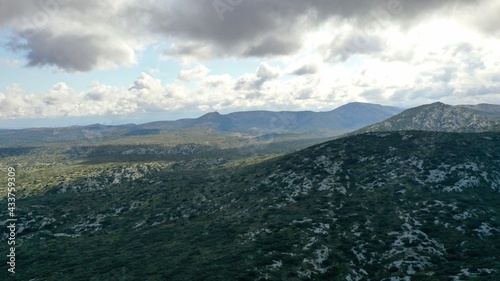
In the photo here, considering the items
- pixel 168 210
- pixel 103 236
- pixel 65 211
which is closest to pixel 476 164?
pixel 168 210

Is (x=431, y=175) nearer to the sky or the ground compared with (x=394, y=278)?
nearer to the sky

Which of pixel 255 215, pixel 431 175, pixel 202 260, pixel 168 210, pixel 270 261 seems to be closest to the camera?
pixel 270 261

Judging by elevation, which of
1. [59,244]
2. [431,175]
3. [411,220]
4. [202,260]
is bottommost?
[59,244]

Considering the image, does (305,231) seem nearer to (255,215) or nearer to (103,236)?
(255,215)

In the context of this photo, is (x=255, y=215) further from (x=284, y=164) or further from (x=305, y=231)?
(x=284, y=164)

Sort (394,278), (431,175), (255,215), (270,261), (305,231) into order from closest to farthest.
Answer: (394,278), (270,261), (305,231), (255,215), (431,175)

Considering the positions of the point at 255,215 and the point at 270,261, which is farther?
the point at 255,215

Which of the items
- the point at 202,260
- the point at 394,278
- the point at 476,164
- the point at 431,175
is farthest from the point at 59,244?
the point at 476,164
